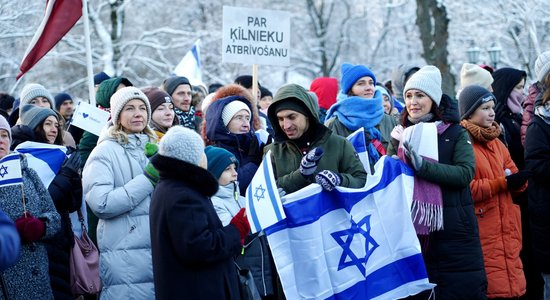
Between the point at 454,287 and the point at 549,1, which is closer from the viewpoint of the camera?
the point at 454,287

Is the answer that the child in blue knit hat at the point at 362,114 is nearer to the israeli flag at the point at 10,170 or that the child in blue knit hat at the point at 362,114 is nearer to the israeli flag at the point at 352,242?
the israeli flag at the point at 352,242

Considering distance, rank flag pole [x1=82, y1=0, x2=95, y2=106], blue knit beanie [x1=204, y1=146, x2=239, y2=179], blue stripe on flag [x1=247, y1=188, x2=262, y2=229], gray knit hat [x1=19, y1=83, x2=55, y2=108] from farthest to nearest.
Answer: gray knit hat [x1=19, y1=83, x2=55, y2=108]
flag pole [x1=82, y1=0, x2=95, y2=106]
blue knit beanie [x1=204, y1=146, x2=239, y2=179]
blue stripe on flag [x1=247, y1=188, x2=262, y2=229]

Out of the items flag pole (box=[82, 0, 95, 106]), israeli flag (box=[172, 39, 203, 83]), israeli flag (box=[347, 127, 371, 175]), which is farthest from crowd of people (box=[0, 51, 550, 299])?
israeli flag (box=[172, 39, 203, 83])

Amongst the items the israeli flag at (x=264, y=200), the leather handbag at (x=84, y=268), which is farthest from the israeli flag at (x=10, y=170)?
the israeli flag at (x=264, y=200)

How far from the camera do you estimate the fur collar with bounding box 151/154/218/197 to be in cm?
502

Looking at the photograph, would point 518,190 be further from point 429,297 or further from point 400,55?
point 400,55

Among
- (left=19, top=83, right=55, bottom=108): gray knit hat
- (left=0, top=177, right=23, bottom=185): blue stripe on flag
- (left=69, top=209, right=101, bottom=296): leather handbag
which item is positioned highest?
(left=19, top=83, right=55, bottom=108): gray knit hat

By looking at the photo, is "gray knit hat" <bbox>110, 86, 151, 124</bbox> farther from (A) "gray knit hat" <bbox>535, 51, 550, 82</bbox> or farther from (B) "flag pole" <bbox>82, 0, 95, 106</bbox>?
(A) "gray knit hat" <bbox>535, 51, 550, 82</bbox>

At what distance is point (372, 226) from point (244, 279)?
44.4 inches

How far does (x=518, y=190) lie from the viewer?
7.23 m

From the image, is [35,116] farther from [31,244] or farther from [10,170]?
[31,244]

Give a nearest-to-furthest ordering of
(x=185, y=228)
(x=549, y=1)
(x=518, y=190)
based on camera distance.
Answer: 1. (x=185, y=228)
2. (x=518, y=190)
3. (x=549, y=1)

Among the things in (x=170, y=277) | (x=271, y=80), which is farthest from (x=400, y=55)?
(x=170, y=277)

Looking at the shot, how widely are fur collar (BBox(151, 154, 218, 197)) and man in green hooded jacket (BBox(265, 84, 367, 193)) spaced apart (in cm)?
110
